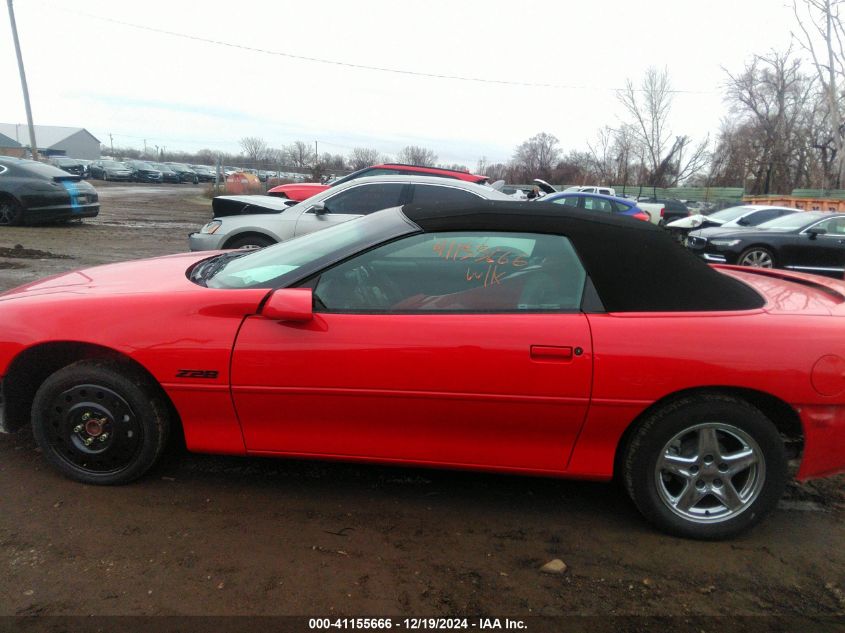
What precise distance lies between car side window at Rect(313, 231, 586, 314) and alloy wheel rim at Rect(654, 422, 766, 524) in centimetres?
80

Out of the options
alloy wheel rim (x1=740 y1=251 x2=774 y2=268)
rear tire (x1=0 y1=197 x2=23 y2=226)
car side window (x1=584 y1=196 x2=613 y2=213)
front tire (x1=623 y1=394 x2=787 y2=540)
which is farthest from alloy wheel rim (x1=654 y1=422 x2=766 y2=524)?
rear tire (x1=0 y1=197 x2=23 y2=226)

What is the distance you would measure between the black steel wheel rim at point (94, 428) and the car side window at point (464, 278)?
43.1 inches

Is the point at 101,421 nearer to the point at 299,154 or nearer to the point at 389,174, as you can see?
the point at 389,174

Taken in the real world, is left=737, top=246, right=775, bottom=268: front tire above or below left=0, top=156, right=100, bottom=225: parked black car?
below

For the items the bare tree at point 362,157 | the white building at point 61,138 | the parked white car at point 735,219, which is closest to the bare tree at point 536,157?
the bare tree at point 362,157

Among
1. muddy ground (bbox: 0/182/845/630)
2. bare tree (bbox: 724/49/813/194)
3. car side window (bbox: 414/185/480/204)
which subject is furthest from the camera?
bare tree (bbox: 724/49/813/194)

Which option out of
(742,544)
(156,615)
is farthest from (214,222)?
(742,544)

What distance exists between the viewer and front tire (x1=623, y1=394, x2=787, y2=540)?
8.18 ft

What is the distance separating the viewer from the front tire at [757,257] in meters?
10.4

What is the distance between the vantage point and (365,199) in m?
7.70

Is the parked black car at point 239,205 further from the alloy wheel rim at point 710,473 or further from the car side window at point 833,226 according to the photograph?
the car side window at point 833,226

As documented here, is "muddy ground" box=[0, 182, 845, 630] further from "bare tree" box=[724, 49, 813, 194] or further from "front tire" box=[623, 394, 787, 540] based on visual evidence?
"bare tree" box=[724, 49, 813, 194]

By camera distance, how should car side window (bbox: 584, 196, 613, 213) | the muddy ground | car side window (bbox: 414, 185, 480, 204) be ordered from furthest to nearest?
→ car side window (bbox: 584, 196, 613, 213), car side window (bbox: 414, 185, 480, 204), the muddy ground

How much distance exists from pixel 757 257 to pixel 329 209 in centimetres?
786
